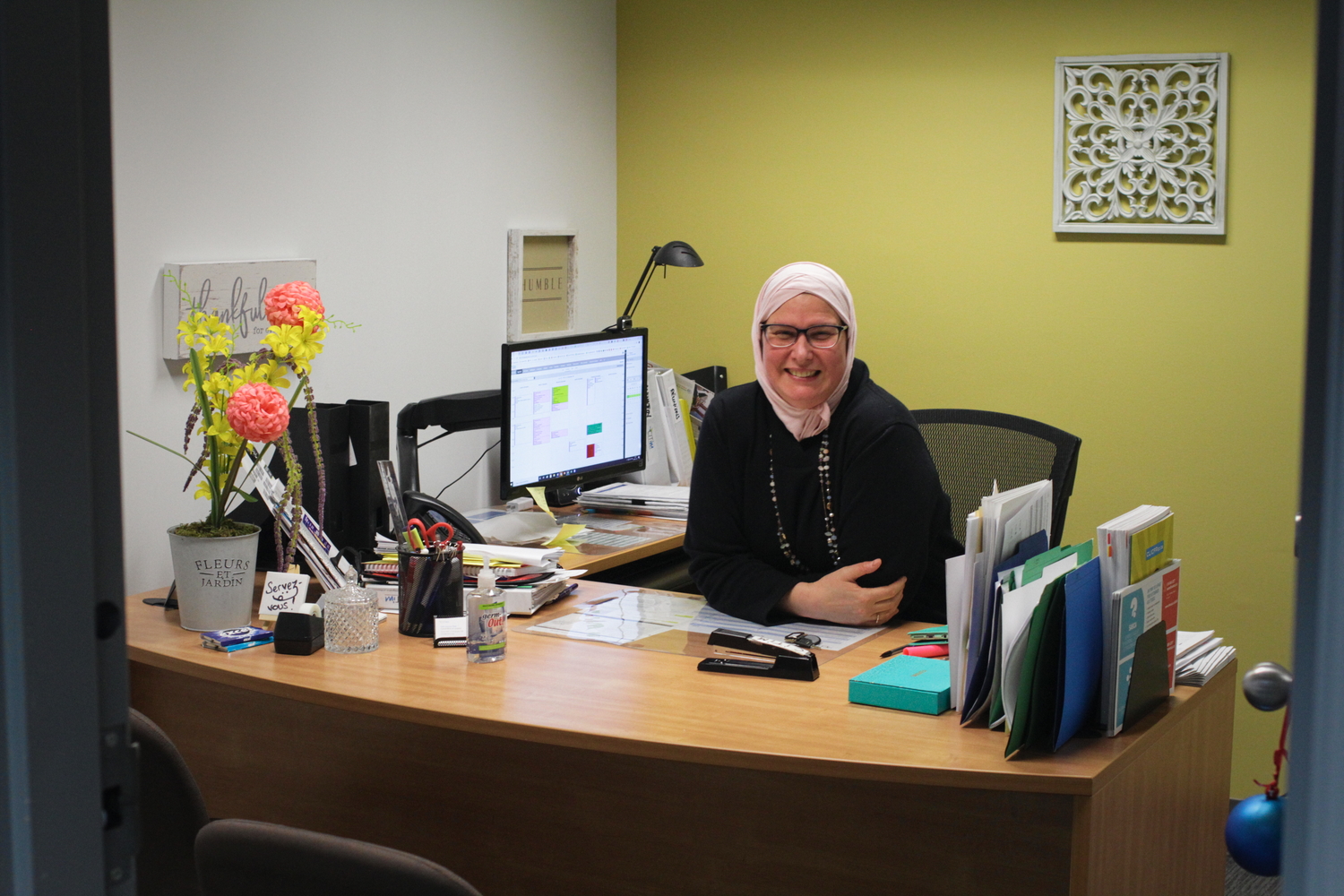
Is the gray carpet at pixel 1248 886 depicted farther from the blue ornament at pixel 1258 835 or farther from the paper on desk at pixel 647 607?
the blue ornament at pixel 1258 835

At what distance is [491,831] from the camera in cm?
209

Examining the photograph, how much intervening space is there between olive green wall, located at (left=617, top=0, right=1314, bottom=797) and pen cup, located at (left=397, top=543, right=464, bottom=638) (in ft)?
6.71

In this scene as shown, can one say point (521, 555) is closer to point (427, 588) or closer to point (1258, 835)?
point (427, 588)

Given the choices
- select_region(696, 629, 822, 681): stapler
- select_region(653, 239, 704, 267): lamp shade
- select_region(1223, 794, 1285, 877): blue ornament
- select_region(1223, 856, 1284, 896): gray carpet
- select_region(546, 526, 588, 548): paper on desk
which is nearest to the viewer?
select_region(1223, 794, 1285, 877): blue ornament

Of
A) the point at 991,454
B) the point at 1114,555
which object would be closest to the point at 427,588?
the point at 1114,555

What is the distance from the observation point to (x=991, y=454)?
3.01 metres

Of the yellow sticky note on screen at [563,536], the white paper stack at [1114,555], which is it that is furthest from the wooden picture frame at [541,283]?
the white paper stack at [1114,555]

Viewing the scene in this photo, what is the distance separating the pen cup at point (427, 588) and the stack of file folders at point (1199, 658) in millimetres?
1217

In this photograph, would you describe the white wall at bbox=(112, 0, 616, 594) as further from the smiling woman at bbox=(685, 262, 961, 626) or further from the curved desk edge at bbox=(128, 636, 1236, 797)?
the smiling woman at bbox=(685, 262, 961, 626)

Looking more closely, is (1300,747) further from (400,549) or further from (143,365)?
(143,365)

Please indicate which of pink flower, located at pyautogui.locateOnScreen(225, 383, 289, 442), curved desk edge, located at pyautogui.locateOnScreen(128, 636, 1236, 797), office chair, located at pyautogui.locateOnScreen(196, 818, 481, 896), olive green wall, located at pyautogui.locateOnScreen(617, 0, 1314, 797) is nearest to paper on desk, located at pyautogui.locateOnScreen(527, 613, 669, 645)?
curved desk edge, located at pyautogui.locateOnScreen(128, 636, 1236, 797)

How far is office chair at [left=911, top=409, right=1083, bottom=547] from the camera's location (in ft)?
9.48

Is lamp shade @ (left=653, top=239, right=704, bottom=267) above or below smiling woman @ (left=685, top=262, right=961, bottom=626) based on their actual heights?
above

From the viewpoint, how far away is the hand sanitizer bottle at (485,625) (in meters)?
2.10
